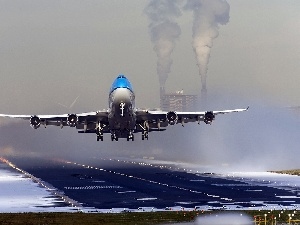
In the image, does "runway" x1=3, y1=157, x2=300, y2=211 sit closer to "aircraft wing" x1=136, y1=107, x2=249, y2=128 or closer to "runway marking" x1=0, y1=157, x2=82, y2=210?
"runway marking" x1=0, y1=157, x2=82, y2=210

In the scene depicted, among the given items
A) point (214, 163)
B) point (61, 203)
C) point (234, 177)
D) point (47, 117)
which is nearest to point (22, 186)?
point (47, 117)

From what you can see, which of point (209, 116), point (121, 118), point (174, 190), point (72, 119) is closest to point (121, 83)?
point (121, 118)

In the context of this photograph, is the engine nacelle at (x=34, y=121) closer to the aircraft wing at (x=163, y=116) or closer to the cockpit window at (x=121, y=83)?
the cockpit window at (x=121, y=83)

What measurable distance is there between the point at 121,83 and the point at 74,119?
9576mm

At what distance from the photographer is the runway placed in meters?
78.1

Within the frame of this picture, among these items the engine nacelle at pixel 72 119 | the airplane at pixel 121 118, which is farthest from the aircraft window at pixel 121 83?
the engine nacelle at pixel 72 119

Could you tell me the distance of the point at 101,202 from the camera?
8175cm

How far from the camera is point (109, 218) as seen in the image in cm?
6619

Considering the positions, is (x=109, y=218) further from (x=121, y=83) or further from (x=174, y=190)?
(x=121, y=83)

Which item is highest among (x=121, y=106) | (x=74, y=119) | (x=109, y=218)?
(x=74, y=119)

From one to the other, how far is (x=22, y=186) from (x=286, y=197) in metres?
37.8

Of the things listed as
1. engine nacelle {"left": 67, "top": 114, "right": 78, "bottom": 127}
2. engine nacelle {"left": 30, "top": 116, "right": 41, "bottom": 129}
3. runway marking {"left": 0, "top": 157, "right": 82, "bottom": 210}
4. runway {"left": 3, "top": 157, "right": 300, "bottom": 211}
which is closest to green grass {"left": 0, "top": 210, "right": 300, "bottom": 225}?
runway {"left": 3, "top": 157, "right": 300, "bottom": 211}

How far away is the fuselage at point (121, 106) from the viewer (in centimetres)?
9806

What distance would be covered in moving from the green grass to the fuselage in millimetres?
30556
